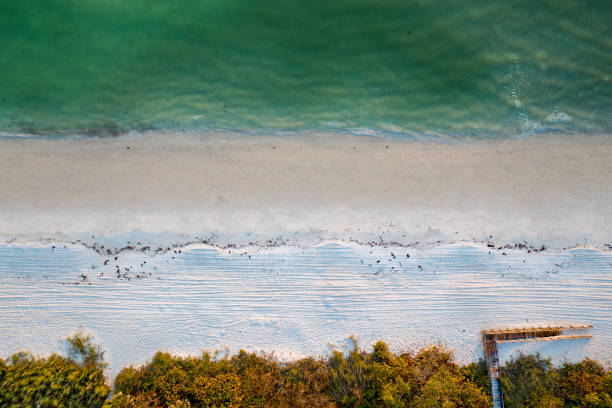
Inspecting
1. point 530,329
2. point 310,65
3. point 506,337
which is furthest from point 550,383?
point 310,65

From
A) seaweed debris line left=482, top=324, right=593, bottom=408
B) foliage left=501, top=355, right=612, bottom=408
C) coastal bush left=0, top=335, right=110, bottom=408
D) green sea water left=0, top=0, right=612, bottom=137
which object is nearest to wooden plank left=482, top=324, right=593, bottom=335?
seaweed debris line left=482, top=324, right=593, bottom=408

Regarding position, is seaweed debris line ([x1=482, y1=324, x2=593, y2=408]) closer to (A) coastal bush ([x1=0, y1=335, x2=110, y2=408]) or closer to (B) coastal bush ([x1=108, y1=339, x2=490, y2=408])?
(B) coastal bush ([x1=108, y1=339, x2=490, y2=408])

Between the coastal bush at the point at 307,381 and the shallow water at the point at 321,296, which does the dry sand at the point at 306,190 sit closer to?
the shallow water at the point at 321,296

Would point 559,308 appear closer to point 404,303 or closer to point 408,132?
point 404,303

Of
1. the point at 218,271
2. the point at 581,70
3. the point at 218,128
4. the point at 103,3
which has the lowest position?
the point at 218,271

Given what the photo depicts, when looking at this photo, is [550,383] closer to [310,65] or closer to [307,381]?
[307,381]

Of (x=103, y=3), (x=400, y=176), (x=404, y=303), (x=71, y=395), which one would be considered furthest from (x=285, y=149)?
(x=71, y=395)
